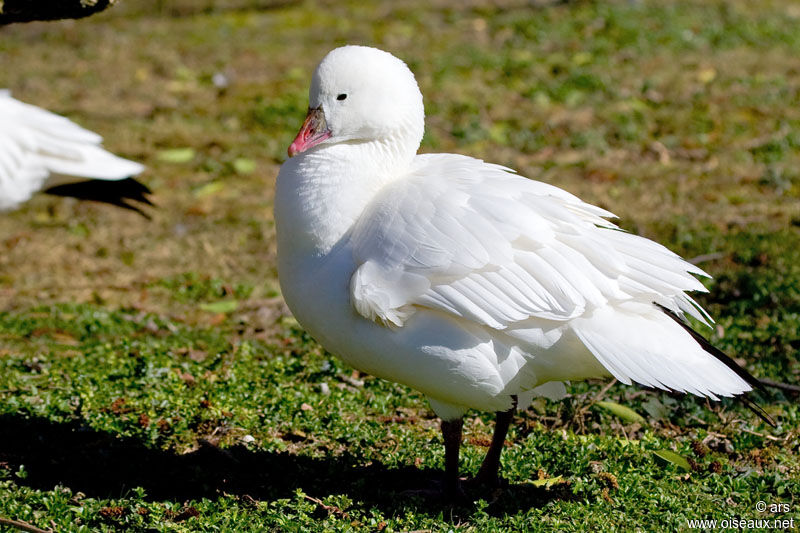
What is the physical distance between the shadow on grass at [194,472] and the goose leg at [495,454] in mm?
86

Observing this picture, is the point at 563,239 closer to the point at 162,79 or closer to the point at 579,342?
the point at 579,342

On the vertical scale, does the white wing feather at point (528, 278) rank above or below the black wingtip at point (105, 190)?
above

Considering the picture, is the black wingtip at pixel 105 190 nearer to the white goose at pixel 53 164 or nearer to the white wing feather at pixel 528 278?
the white goose at pixel 53 164

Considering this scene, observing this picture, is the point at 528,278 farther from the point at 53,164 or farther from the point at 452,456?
the point at 53,164

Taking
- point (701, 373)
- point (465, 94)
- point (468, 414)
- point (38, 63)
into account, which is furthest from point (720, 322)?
point (38, 63)

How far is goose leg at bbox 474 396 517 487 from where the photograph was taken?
389 cm

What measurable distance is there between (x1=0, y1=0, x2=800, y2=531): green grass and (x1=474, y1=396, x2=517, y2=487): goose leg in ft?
0.37

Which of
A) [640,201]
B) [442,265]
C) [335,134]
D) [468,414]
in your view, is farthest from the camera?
[640,201]

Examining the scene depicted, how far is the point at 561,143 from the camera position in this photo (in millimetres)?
8188

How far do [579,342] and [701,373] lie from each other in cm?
44

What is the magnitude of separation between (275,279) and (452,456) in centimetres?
284

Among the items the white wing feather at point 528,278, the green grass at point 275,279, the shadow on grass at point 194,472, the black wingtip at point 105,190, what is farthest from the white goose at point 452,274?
the black wingtip at point 105,190

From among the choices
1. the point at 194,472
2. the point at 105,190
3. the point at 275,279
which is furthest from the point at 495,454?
the point at 105,190

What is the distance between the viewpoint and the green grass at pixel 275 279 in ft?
12.8
